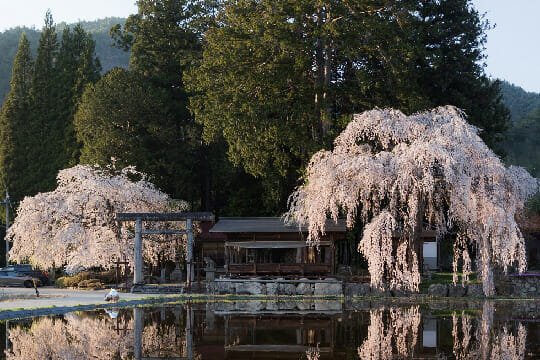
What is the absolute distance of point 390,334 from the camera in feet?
63.3

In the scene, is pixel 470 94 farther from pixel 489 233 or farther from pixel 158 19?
pixel 158 19

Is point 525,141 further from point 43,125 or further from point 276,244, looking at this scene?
point 276,244

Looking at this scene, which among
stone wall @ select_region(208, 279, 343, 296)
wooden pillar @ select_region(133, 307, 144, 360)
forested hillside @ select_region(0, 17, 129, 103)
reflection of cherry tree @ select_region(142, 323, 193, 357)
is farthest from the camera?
forested hillside @ select_region(0, 17, 129, 103)

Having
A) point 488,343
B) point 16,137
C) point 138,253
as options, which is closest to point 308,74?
point 138,253

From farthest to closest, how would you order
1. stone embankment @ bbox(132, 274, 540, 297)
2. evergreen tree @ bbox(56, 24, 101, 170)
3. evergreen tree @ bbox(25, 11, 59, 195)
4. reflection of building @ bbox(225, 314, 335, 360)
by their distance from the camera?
evergreen tree @ bbox(25, 11, 59, 195)
evergreen tree @ bbox(56, 24, 101, 170)
stone embankment @ bbox(132, 274, 540, 297)
reflection of building @ bbox(225, 314, 335, 360)

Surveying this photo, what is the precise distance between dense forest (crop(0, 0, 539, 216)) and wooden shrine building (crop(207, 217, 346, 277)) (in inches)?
200

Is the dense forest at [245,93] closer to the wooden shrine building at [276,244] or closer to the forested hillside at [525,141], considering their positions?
the wooden shrine building at [276,244]

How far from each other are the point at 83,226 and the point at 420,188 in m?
22.5

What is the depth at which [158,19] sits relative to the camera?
57094 millimetres

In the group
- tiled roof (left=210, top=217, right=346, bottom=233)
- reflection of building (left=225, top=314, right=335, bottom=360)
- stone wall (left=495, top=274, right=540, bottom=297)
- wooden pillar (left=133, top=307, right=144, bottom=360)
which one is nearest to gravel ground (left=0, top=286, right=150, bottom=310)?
wooden pillar (left=133, top=307, right=144, bottom=360)

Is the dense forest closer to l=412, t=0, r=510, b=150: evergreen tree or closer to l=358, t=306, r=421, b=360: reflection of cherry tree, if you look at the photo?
l=412, t=0, r=510, b=150: evergreen tree

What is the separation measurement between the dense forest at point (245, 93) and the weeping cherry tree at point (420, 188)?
233 inches

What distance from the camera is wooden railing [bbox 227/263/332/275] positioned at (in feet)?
123

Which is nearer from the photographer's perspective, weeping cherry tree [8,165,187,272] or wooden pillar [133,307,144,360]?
wooden pillar [133,307,144,360]
